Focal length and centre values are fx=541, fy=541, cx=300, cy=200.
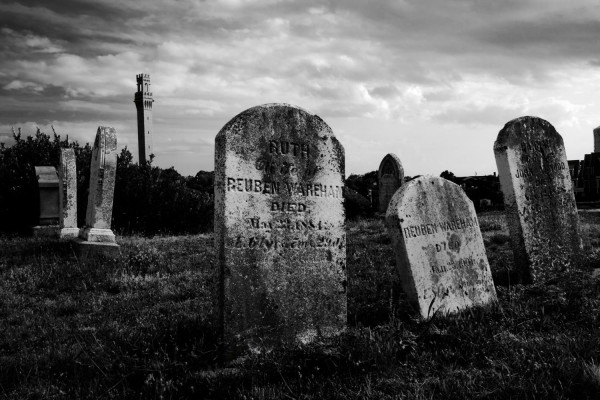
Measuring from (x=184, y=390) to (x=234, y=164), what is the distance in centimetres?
Answer: 199

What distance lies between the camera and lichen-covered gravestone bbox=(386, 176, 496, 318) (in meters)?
5.92

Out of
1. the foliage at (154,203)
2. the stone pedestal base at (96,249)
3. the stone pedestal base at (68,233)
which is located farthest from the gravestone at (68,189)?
the foliage at (154,203)

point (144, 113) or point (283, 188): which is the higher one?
point (144, 113)

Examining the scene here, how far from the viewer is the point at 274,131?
5227mm

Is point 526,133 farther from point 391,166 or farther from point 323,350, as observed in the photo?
point 391,166

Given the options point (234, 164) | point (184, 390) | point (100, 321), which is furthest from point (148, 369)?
point (100, 321)

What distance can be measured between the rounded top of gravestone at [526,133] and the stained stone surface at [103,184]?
781 centimetres

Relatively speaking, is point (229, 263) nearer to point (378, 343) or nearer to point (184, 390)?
point (184, 390)

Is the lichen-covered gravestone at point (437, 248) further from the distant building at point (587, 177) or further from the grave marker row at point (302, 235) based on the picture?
the distant building at point (587, 177)

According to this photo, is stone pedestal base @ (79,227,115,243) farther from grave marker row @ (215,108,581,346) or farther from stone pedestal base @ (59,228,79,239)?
grave marker row @ (215,108,581,346)

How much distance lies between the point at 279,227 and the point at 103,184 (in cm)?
750

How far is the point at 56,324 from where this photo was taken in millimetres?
6418

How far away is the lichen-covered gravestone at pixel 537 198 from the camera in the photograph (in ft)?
24.9

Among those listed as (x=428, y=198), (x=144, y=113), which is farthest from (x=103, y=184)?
(x=144, y=113)
